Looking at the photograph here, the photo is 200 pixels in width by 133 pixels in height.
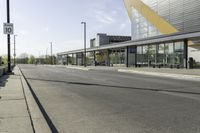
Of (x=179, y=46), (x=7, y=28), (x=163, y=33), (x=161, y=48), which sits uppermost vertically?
(x=163, y=33)

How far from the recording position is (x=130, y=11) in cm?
8144

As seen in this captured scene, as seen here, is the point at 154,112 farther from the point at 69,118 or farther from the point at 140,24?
the point at 140,24

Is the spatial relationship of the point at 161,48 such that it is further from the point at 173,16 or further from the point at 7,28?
the point at 7,28

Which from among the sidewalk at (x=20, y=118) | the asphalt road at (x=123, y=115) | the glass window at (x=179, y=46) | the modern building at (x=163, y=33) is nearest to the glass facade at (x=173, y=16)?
the modern building at (x=163, y=33)

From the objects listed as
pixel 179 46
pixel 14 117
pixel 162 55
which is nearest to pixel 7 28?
pixel 14 117

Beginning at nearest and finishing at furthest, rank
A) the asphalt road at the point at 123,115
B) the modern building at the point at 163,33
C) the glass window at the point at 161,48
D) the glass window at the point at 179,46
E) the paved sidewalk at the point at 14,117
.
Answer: the paved sidewalk at the point at 14,117, the asphalt road at the point at 123,115, the modern building at the point at 163,33, the glass window at the point at 179,46, the glass window at the point at 161,48

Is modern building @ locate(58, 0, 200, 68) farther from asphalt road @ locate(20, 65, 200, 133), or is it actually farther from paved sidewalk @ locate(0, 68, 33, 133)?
paved sidewalk @ locate(0, 68, 33, 133)

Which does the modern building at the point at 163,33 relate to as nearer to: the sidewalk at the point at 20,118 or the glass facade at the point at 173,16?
the glass facade at the point at 173,16

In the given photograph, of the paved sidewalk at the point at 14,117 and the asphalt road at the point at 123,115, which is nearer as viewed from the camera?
the paved sidewalk at the point at 14,117

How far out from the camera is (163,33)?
64562 millimetres

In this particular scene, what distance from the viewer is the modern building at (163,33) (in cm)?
5109

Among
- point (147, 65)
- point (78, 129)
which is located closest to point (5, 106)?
point (78, 129)

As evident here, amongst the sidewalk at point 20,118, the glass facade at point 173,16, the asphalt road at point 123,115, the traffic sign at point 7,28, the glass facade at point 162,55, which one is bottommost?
the asphalt road at point 123,115

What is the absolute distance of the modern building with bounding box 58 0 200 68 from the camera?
51094mm
